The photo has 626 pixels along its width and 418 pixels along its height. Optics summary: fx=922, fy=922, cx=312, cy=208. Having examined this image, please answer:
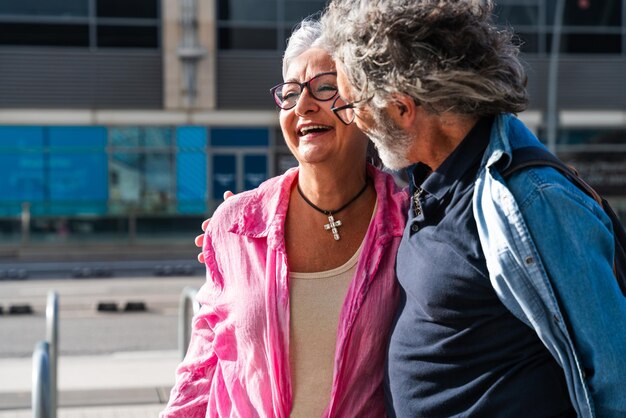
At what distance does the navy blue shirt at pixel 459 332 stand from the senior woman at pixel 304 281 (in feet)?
0.74

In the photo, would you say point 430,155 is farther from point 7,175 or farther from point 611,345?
point 7,175

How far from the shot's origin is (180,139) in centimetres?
2392

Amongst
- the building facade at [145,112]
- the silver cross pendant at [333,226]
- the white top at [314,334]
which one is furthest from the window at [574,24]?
the white top at [314,334]

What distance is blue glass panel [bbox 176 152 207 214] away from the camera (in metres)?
23.8

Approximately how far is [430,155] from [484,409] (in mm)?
541

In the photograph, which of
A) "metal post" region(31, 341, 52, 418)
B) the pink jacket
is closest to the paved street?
"metal post" region(31, 341, 52, 418)

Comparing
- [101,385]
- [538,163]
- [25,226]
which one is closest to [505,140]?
[538,163]

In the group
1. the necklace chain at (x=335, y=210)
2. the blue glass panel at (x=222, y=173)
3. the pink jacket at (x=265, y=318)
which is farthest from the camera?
the blue glass panel at (x=222, y=173)

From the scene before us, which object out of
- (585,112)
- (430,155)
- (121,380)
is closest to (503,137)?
(430,155)

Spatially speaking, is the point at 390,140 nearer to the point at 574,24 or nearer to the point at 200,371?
the point at 200,371

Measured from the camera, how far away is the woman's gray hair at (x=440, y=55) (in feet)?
5.93

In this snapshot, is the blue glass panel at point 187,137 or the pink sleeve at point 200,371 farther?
the blue glass panel at point 187,137

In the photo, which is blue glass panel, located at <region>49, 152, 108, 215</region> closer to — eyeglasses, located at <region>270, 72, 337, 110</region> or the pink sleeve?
the pink sleeve

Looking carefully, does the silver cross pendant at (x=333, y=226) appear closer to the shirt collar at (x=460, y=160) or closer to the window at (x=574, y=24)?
the shirt collar at (x=460, y=160)
